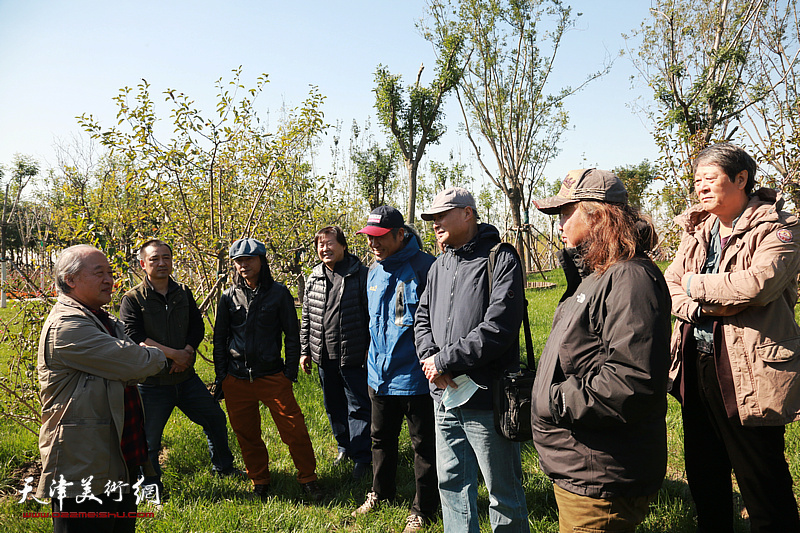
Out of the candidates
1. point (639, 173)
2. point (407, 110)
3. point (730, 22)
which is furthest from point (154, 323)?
point (639, 173)

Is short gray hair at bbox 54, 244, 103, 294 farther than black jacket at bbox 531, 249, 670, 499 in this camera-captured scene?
Yes

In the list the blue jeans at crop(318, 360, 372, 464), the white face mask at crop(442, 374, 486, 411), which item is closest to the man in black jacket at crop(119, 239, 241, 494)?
the blue jeans at crop(318, 360, 372, 464)

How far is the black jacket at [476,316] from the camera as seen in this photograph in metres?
2.56

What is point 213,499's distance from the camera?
12.5ft

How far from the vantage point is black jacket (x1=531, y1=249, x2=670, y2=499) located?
1.65 m

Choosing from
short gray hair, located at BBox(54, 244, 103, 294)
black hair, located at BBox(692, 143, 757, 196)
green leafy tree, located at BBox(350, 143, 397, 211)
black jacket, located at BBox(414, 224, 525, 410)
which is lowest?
black jacket, located at BBox(414, 224, 525, 410)

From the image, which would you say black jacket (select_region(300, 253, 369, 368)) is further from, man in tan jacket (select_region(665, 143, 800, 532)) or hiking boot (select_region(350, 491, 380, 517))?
man in tan jacket (select_region(665, 143, 800, 532))

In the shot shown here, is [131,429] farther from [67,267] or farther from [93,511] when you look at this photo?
[67,267]

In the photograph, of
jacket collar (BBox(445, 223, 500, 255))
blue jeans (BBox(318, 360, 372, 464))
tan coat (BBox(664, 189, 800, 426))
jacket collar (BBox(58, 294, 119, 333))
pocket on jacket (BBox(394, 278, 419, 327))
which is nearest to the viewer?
tan coat (BBox(664, 189, 800, 426))

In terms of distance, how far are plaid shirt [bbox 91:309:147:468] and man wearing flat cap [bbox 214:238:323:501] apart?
116 cm

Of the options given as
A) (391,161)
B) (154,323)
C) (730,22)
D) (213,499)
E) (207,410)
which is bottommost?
(213,499)

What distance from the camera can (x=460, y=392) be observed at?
266 cm

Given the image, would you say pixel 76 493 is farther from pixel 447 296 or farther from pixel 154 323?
pixel 447 296

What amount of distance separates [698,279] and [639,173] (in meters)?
29.3
